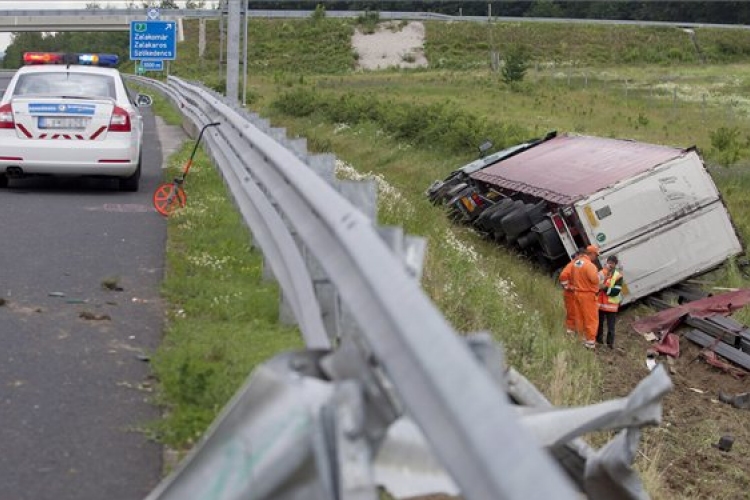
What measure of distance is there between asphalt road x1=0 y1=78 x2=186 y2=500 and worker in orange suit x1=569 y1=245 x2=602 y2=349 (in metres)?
6.43

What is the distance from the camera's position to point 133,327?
Answer: 7.21m

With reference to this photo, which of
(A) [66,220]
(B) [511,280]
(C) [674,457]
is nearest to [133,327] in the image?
(A) [66,220]

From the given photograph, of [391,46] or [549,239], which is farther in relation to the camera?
[391,46]

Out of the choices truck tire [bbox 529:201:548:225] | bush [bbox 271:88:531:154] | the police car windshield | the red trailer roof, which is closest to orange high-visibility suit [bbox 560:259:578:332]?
the red trailer roof

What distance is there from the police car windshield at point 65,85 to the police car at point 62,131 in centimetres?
1

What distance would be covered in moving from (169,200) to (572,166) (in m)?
9.64

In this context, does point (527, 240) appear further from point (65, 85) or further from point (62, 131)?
point (62, 131)

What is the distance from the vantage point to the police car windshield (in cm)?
1456

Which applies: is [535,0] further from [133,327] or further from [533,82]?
[133,327]

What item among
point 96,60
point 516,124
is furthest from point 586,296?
point 516,124

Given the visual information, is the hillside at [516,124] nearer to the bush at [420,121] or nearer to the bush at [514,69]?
the bush at [420,121]

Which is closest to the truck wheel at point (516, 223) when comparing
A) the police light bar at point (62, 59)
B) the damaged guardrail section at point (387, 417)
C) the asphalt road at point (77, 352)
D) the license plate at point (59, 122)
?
the police light bar at point (62, 59)

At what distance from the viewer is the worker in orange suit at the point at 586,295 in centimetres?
1673

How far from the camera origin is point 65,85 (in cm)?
1473
